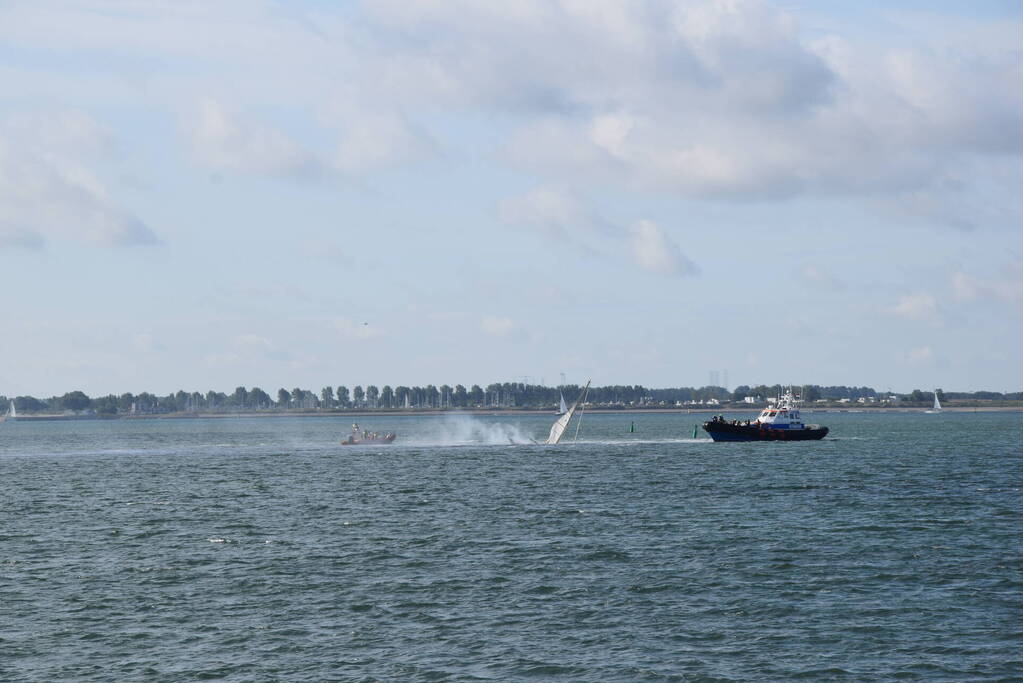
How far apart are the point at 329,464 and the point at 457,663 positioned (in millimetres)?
108607

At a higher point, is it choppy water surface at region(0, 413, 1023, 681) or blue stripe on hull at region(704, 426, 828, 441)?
blue stripe on hull at region(704, 426, 828, 441)

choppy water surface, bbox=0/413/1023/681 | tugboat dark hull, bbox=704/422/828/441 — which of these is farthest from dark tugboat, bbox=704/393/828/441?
choppy water surface, bbox=0/413/1023/681

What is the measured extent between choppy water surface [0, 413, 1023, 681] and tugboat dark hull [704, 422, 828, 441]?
6286 cm

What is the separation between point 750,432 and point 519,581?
123294mm

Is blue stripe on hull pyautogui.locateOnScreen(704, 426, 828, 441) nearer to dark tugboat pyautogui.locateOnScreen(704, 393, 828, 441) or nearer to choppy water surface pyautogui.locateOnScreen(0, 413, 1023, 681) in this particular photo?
dark tugboat pyautogui.locateOnScreen(704, 393, 828, 441)

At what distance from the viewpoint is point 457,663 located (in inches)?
1604

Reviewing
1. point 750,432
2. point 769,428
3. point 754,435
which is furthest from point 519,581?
point 769,428

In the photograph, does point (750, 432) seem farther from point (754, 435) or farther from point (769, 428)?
point (769, 428)

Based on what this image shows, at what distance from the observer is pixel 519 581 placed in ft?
182

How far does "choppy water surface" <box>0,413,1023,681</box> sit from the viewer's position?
41.2 meters

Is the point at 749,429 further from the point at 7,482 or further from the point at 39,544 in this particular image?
the point at 39,544

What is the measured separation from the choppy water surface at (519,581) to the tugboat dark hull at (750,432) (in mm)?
62858

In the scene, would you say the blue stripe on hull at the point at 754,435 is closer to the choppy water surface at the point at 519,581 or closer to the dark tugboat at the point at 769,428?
the dark tugboat at the point at 769,428

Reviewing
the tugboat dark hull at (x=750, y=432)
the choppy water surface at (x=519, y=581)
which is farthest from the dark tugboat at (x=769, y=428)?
the choppy water surface at (x=519, y=581)
